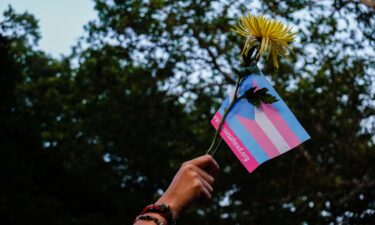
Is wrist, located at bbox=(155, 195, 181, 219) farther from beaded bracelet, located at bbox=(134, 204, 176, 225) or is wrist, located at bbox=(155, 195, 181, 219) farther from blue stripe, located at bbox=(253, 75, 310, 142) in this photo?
blue stripe, located at bbox=(253, 75, 310, 142)

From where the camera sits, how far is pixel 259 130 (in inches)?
76.2

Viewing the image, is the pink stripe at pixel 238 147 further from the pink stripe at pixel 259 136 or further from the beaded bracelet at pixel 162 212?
the beaded bracelet at pixel 162 212

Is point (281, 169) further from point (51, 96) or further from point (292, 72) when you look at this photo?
point (51, 96)

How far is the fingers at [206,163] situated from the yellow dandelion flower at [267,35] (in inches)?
19.8

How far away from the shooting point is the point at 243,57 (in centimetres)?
200

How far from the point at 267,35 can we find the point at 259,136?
1.28ft

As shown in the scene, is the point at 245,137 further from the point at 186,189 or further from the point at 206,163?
the point at 186,189

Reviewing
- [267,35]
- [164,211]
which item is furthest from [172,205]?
[267,35]

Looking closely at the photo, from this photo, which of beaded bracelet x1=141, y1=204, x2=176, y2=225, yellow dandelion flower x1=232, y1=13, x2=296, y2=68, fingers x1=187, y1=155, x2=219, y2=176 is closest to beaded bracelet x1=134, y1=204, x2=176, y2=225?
beaded bracelet x1=141, y1=204, x2=176, y2=225

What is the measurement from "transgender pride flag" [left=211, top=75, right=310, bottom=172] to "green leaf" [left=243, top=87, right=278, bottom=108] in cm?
3

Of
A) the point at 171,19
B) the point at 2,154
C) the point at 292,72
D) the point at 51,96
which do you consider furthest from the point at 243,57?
the point at 51,96

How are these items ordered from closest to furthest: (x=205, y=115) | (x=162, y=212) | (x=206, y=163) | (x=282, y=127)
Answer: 1. (x=162, y=212)
2. (x=206, y=163)
3. (x=282, y=127)
4. (x=205, y=115)

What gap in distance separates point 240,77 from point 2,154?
9.25 m

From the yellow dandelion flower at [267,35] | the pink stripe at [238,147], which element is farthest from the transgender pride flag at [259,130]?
the yellow dandelion flower at [267,35]
